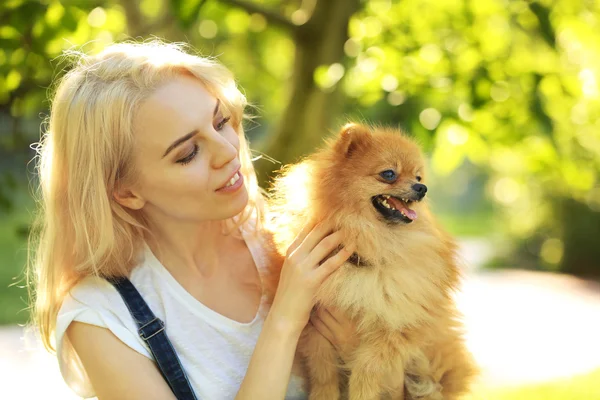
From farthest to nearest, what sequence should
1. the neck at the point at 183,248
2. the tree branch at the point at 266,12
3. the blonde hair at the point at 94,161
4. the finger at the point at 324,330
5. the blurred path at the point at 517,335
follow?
the blurred path at the point at 517,335, the tree branch at the point at 266,12, the neck at the point at 183,248, the finger at the point at 324,330, the blonde hair at the point at 94,161

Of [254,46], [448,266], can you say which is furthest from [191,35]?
[448,266]

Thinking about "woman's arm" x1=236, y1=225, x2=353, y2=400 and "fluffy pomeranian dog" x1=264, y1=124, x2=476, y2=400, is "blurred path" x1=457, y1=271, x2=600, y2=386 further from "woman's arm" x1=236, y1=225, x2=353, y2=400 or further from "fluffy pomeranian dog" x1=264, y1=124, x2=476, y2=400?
"woman's arm" x1=236, y1=225, x2=353, y2=400

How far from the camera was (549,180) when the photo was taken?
11266mm

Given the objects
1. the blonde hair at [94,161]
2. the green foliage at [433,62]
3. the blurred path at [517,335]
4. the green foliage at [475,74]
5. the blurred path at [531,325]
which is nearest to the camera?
the blonde hair at [94,161]

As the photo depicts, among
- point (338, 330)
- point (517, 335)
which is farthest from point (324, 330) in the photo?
point (517, 335)

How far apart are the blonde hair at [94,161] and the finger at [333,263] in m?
0.66

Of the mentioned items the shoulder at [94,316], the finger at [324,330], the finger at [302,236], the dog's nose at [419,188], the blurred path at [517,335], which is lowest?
the shoulder at [94,316]

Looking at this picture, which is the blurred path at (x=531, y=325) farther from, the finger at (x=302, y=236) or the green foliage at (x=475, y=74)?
the finger at (x=302, y=236)

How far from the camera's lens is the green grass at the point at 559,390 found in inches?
185

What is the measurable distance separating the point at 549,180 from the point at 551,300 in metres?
2.39

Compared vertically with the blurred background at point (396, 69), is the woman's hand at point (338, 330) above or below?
below

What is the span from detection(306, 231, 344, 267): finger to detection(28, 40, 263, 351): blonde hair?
60 centimetres

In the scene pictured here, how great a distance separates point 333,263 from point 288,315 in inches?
8.7

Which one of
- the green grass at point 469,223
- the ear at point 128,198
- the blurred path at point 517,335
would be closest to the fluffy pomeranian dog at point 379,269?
the ear at point 128,198
